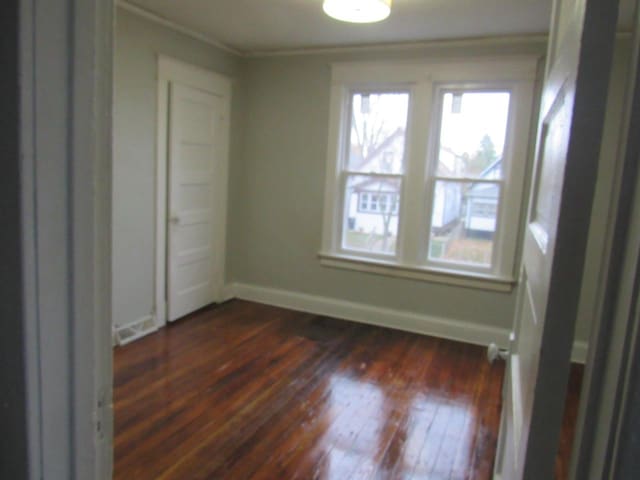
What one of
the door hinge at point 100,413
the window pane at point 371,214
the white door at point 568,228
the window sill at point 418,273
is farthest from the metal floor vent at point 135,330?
the white door at point 568,228

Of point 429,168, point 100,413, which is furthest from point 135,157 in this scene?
point 100,413

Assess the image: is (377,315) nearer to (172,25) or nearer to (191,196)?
(191,196)

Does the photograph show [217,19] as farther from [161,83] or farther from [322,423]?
[322,423]

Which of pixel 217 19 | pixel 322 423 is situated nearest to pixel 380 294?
pixel 322 423

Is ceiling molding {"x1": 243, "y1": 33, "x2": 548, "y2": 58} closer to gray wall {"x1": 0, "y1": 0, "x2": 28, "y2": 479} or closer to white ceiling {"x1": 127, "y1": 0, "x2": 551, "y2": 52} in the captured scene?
white ceiling {"x1": 127, "y1": 0, "x2": 551, "y2": 52}

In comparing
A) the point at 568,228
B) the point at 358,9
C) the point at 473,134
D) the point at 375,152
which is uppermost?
the point at 358,9

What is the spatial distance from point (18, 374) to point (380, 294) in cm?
373

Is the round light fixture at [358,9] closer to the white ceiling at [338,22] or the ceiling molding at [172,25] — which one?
the white ceiling at [338,22]

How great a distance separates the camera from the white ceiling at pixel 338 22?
2955 millimetres

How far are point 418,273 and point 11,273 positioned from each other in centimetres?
365

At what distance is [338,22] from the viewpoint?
3365mm

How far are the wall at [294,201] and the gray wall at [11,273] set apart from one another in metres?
3.63

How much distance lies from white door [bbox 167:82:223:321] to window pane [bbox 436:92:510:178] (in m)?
2.03

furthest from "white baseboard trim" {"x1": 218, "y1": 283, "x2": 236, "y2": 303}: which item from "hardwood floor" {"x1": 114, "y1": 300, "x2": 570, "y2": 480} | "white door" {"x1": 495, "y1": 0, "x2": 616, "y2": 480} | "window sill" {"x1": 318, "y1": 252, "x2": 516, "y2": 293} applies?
"white door" {"x1": 495, "y1": 0, "x2": 616, "y2": 480}
